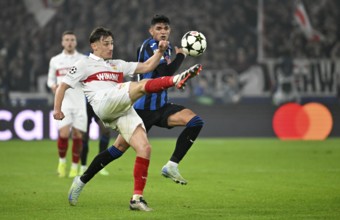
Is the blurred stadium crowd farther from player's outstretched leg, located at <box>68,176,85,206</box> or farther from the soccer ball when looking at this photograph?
player's outstretched leg, located at <box>68,176,85,206</box>

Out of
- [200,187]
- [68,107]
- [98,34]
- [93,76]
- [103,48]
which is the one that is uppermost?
[98,34]

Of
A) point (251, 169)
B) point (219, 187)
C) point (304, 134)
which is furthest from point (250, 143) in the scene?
point (219, 187)

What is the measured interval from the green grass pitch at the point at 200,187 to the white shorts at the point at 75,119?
2.74ft

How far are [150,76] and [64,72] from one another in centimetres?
339

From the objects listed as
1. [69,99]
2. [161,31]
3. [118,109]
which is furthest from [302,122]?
[118,109]

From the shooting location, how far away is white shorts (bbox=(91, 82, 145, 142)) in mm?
7637

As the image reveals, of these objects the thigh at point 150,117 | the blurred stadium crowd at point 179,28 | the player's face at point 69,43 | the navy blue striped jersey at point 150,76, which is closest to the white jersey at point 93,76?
the navy blue striped jersey at point 150,76

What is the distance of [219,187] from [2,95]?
1327cm

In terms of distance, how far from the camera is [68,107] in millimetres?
12398

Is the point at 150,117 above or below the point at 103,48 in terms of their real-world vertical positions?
below

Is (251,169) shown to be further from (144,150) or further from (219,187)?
(144,150)

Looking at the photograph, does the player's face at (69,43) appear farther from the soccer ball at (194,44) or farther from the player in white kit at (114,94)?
the soccer ball at (194,44)

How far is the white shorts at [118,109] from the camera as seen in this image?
25.1ft

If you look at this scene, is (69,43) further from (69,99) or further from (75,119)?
(75,119)
